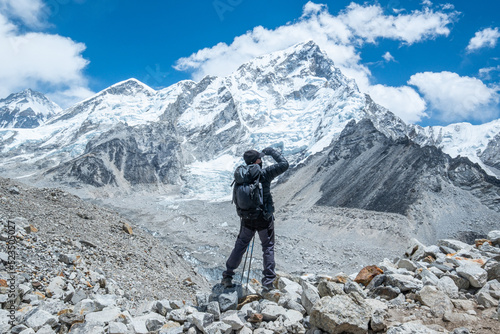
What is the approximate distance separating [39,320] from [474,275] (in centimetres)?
663

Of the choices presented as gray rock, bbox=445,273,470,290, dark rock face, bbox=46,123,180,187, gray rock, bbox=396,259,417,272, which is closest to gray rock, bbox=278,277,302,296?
gray rock, bbox=396,259,417,272

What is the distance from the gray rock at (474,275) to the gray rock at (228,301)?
3731mm

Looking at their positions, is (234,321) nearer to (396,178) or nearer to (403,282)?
(403,282)

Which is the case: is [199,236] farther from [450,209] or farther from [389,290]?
[389,290]

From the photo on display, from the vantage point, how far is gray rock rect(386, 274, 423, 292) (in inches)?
215

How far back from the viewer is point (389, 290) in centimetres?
554

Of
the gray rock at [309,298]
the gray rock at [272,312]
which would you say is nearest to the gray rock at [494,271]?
the gray rock at [309,298]

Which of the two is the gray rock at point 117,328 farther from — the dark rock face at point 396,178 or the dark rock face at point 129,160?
the dark rock face at point 129,160

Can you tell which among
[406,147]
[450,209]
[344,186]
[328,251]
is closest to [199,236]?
[328,251]

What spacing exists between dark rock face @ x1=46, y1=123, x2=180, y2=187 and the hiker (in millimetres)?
112953

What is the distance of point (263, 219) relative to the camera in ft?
20.1

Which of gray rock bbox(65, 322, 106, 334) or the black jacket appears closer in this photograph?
gray rock bbox(65, 322, 106, 334)

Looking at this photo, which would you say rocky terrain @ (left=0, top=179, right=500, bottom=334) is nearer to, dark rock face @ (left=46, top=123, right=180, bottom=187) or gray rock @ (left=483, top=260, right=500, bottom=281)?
gray rock @ (left=483, top=260, right=500, bottom=281)

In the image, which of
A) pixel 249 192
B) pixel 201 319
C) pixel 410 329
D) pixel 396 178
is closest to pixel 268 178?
pixel 249 192
